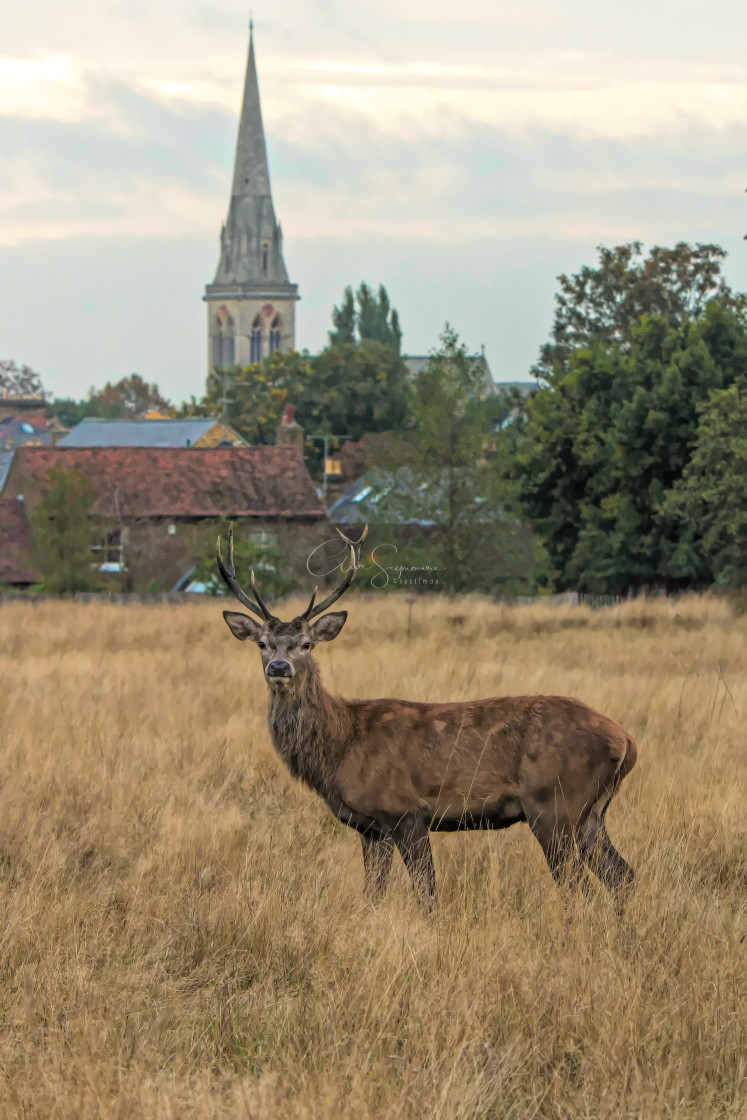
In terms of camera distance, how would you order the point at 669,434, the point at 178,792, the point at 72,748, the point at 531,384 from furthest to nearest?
the point at 531,384 → the point at 669,434 → the point at 72,748 → the point at 178,792

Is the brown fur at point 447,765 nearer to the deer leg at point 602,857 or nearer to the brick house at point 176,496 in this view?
the deer leg at point 602,857

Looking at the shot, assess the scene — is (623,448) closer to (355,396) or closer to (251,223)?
(355,396)

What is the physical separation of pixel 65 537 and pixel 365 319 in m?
77.6

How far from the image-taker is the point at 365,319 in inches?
4596

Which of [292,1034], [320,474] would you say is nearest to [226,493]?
[320,474]

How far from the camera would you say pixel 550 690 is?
42.2ft

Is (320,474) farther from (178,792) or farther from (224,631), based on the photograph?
(178,792)

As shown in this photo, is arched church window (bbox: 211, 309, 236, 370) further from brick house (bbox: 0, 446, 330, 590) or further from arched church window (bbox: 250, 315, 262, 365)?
brick house (bbox: 0, 446, 330, 590)

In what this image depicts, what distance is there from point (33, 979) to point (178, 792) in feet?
11.3

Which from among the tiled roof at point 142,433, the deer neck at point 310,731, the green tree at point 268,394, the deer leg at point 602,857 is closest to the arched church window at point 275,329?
the green tree at point 268,394

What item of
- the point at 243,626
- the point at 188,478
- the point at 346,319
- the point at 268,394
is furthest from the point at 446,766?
the point at 346,319

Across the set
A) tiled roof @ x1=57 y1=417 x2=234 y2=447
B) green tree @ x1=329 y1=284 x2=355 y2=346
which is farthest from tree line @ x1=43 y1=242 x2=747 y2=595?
green tree @ x1=329 y1=284 x2=355 y2=346

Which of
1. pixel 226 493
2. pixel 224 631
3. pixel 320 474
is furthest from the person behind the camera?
pixel 320 474

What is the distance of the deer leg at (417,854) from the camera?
6.31m
